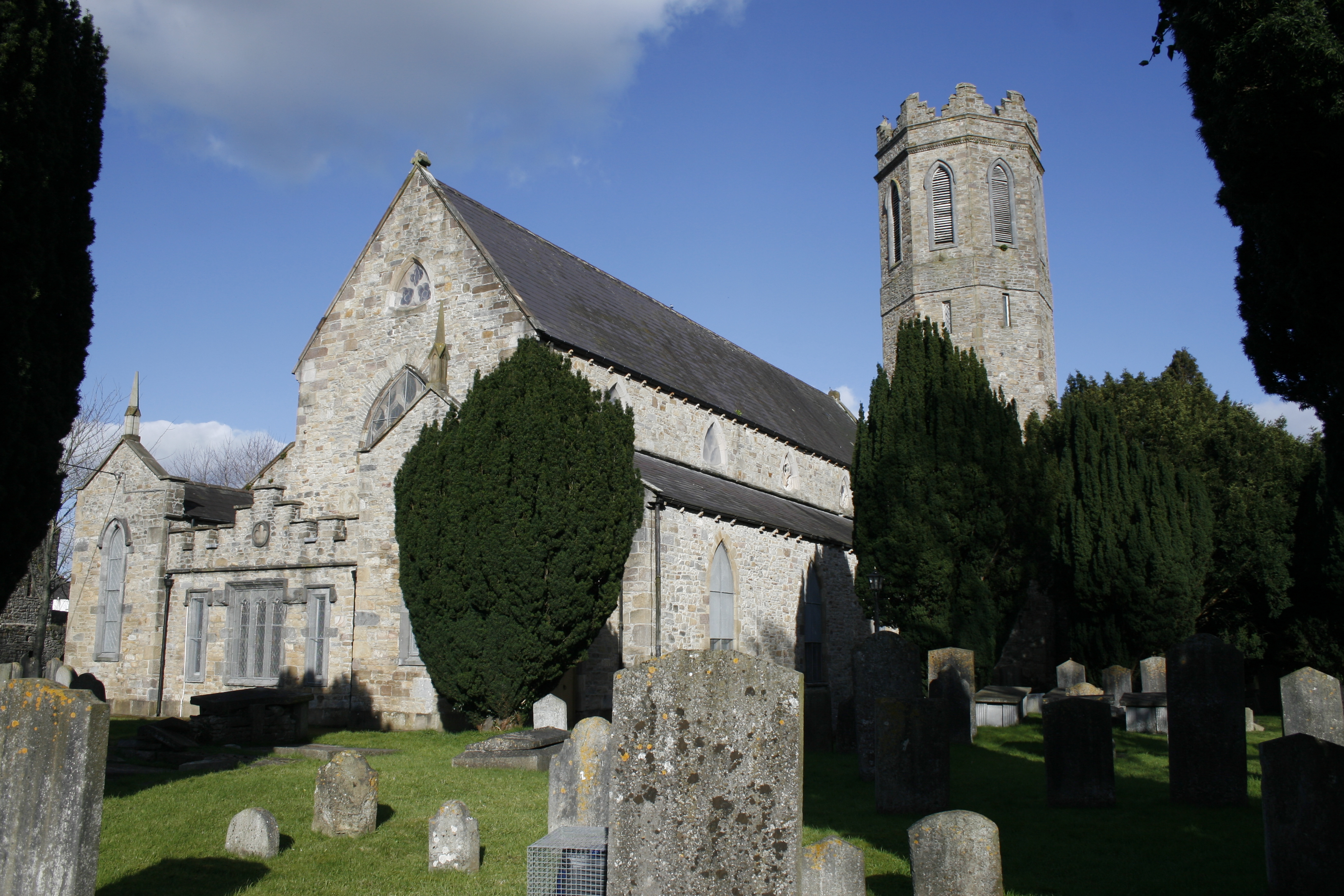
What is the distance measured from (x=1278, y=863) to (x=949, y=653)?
841cm

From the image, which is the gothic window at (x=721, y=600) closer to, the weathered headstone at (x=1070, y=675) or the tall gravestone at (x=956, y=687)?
the tall gravestone at (x=956, y=687)

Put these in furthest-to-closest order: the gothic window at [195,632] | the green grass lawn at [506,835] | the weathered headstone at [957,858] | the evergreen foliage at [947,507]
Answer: the gothic window at [195,632] < the evergreen foliage at [947,507] < the green grass lawn at [506,835] < the weathered headstone at [957,858]

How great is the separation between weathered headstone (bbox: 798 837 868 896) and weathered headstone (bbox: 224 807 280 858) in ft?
13.4

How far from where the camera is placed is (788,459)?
2481cm

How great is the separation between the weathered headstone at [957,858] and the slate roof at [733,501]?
10.4 meters

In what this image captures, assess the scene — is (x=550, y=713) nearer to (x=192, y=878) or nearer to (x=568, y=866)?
(x=192, y=878)

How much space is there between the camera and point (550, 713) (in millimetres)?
12391

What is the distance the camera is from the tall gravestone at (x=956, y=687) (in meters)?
14.2

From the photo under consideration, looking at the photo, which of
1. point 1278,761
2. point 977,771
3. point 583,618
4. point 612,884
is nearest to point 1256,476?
point 977,771

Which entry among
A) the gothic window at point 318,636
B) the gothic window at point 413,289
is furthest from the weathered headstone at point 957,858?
the gothic window at point 413,289

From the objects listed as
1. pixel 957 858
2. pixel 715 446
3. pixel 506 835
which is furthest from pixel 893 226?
pixel 957 858

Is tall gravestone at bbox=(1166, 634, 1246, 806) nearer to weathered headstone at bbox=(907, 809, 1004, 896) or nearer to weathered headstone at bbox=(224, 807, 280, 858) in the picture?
weathered headstone at bbox=(907, 809, 1004, 896)

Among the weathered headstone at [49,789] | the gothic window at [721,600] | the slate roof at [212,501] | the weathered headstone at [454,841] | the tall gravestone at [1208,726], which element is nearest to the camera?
the weathered headstone at [49,789]

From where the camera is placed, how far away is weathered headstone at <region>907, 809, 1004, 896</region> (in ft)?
17.9
